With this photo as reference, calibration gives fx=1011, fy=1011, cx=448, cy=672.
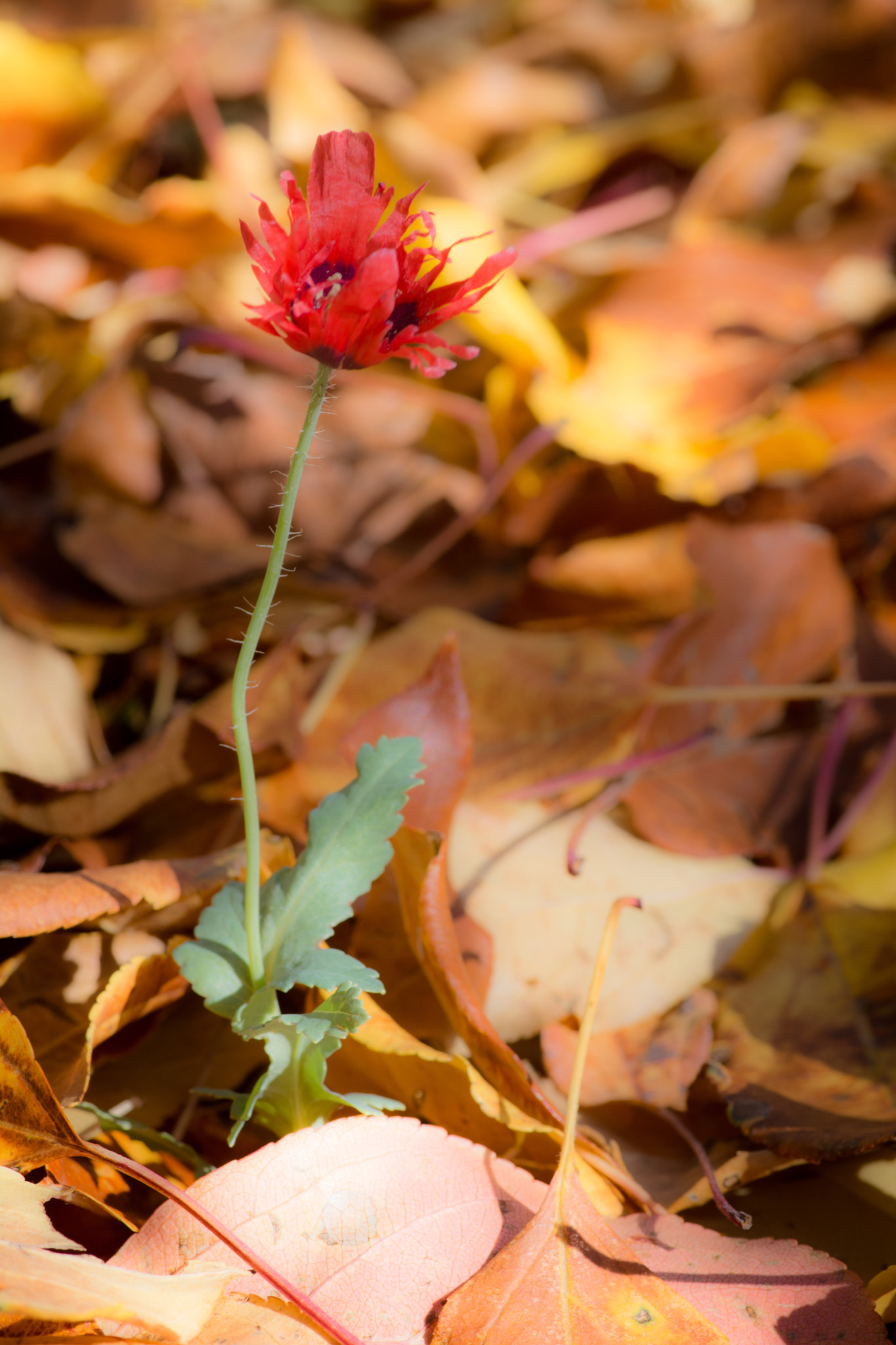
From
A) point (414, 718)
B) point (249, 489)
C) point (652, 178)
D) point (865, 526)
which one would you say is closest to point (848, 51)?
point (652, 178)

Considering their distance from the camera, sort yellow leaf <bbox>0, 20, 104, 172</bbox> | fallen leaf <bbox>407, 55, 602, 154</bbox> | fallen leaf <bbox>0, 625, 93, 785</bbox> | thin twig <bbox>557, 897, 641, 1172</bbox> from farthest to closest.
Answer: fallen leaf <bbox>407, 55, 602, 154</bbox> < yellow leaf <bbox>0, 20, 104, 172</bbox> < fallen leaf <bbox>0, 625, 93, 785</bbox> < thin twig <bbox>557, 897, 641, 1172</bbox>

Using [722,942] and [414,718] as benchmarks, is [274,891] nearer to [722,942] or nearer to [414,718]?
[414,718]

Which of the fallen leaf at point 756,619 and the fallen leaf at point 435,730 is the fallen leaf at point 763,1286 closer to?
the fallen leaf at point 435,730

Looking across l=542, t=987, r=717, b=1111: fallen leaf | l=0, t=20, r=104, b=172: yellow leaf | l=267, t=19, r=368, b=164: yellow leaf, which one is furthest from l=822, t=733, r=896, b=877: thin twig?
l=0, t=20, r=104, b=172: yellow leaf

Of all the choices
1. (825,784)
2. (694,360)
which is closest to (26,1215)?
(825,784)

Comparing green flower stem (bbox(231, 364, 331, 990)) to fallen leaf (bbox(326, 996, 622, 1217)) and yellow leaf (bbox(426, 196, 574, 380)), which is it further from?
yellow leaf (bbox(426, 196, 574, 380))

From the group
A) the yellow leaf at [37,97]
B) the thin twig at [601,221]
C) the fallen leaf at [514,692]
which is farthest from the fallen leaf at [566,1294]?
the yellow leaf at [37,97]

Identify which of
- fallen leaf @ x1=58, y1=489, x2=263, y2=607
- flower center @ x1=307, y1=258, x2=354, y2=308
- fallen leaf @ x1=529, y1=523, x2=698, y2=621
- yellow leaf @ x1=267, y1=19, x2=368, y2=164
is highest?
yellow leaf @ x1=267, y1=19, x2=368, y2=164
